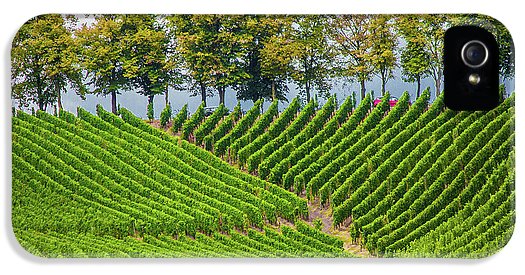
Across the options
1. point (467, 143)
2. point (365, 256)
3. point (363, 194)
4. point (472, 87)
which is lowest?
point (365, 256)

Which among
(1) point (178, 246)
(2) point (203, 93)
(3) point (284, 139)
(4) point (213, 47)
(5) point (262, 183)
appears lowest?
(1) point (178, 246)

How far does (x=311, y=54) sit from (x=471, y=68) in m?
0.36

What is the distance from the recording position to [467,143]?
194 cm

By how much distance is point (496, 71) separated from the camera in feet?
6.26

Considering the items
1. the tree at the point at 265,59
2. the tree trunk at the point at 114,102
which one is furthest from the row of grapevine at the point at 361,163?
the tree trunk at the point at 114,102

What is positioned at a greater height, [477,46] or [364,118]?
[477,46]

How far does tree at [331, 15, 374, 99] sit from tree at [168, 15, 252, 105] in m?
0.21

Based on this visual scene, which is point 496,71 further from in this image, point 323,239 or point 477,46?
point 323,239

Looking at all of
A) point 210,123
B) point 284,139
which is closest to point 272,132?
point 284,139

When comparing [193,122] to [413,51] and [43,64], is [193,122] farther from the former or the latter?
[413,51]

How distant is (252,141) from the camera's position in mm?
1979

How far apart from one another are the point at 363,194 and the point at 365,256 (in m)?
0.14

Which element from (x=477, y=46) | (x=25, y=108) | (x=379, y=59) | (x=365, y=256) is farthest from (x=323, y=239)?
(x=25, y=108)

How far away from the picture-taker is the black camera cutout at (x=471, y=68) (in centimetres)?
191
